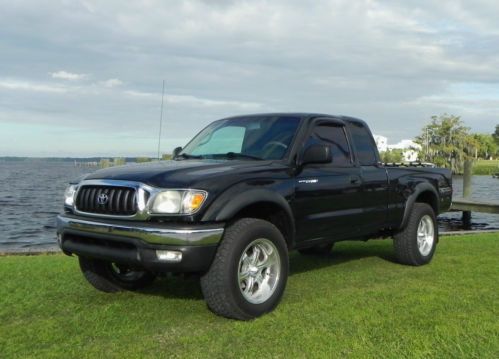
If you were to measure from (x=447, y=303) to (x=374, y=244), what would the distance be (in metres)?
4.58

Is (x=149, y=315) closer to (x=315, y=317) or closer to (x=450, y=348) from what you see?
(x=315, y=317)

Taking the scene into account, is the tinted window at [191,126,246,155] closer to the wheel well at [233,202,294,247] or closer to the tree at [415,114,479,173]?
the wheel well at [233,202,294,247]

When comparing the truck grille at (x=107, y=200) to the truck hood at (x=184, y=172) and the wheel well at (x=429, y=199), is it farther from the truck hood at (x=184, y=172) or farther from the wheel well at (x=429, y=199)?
the wheel well at (x=429, y=199)

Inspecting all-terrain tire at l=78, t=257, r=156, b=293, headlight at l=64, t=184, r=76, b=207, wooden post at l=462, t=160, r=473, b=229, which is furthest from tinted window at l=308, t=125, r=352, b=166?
wooden post at l=462, t=160, r=473, b=229

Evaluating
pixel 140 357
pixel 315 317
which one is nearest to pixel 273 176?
pixel 315 317

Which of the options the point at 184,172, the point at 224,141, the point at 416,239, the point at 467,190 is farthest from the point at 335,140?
the point at 467,190

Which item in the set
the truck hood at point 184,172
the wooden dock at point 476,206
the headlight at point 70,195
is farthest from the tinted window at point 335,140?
the wooden dock at point 476,206

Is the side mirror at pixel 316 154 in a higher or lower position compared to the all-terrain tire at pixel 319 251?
higher

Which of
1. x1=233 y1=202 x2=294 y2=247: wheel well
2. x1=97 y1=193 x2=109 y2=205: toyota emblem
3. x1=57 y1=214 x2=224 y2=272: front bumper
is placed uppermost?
x1=97 y1=193 x2=109 y2=205: toyota emblem

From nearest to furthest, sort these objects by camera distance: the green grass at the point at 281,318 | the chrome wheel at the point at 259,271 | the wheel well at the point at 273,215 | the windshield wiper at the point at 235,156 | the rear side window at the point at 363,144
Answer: the green grass at the point at 281,318 < the chrome wheel at the point at 259,271 < the wheel well at the point at 273,215 < the windshield wiper at the point at 235,156 < the rear side window at the point at 363,144

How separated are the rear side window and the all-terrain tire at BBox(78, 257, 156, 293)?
290 centimetres

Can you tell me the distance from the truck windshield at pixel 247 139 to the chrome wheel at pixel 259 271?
3.32 ft

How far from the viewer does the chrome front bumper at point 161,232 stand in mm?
4379

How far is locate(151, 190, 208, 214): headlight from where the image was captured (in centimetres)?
448
